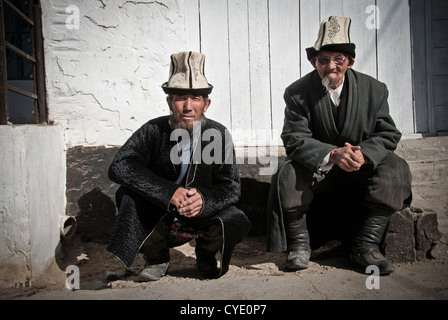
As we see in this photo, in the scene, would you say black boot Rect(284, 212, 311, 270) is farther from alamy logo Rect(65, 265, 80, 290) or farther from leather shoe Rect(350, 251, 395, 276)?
alamy logo Rect(65, 265, 80, 290)

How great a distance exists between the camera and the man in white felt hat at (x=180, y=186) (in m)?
2.40

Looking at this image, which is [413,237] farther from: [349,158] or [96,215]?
[96,215]

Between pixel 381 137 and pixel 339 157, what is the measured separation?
1.24ft

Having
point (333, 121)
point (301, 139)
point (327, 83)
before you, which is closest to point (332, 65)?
point (327, 83)

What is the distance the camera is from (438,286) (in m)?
2.34

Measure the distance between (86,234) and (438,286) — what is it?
8.83ft

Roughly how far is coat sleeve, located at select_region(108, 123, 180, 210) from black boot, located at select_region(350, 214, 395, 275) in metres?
1.28

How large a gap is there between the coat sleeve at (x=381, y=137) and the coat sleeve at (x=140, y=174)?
1.25 meters

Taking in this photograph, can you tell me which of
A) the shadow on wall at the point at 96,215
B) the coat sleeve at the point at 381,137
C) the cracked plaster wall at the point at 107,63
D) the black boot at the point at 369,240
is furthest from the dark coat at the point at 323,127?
the shadow on wall at the point at 96,215

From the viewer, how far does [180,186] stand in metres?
2.46

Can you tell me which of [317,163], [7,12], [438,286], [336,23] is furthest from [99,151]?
[7,12]

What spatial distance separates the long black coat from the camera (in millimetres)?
2391

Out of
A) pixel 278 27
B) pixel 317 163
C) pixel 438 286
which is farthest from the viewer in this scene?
pixel 278 27

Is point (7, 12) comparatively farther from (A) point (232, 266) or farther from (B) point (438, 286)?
(B) point (438, 286)
